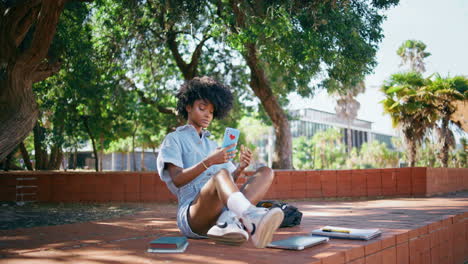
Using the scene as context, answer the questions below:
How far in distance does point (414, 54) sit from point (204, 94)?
34072 mm

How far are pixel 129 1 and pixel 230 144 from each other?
8.36m

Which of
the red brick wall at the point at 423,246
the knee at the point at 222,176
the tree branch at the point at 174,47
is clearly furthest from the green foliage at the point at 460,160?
the knee at the point at 222,176

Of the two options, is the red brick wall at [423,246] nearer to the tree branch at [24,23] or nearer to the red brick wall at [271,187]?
the red brick wall at [271,187]

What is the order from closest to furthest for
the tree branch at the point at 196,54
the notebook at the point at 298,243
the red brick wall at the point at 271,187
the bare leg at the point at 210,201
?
1. the bare leg at the point at 210,201
2. the notebook at the point at 298,243
3. the red brick wall at the point at 271,187
4. the tree branch at the point at 196,54

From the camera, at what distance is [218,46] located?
13508mm

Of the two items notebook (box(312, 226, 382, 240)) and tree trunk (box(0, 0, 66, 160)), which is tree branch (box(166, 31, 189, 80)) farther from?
notebook (box(312, 226, 382, 240))

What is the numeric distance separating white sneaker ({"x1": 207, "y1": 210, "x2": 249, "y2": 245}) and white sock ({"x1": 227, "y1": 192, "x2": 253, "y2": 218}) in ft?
0.82

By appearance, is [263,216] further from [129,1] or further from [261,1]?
[129,1]

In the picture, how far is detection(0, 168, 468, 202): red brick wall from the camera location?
9.74m

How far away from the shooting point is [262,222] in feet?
7.42

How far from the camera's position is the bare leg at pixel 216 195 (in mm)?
2627

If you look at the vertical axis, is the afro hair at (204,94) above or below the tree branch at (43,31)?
below

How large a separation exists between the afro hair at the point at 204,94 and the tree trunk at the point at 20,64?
15.1 feet

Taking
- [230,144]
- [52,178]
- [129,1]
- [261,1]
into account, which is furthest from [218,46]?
[230,144]
